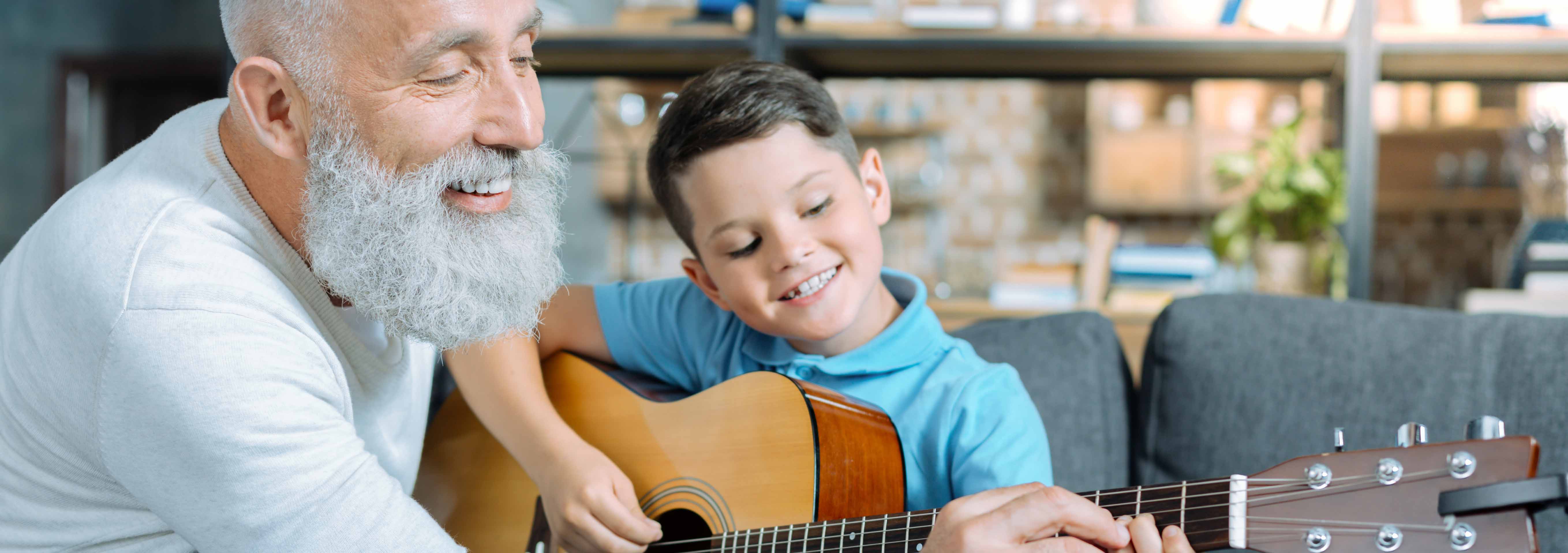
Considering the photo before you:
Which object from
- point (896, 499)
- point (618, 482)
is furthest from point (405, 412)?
point (896, 499)

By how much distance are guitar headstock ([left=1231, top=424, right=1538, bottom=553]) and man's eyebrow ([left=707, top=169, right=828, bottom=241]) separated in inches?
20.6

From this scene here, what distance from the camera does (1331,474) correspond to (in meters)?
0.67

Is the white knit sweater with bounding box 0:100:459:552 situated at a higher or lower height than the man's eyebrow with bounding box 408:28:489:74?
lower

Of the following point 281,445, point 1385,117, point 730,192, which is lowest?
point 1385,117

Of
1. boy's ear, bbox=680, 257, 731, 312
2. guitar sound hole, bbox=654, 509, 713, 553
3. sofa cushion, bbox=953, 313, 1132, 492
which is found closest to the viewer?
guitar sound hole, bbox=654, 509, 713, 553

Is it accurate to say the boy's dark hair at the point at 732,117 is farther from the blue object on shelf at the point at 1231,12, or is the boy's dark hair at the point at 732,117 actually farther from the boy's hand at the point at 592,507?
the blue object on shelf at the point at 1231,12

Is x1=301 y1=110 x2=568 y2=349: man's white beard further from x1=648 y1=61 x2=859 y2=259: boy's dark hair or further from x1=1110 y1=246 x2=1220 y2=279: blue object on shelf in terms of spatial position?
x1=1110 y1=246 x2=1220 y2=279: blue object on shelf

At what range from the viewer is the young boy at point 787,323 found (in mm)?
984

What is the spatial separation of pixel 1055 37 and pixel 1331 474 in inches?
67.8

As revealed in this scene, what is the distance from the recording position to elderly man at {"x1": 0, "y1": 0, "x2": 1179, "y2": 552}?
76cm

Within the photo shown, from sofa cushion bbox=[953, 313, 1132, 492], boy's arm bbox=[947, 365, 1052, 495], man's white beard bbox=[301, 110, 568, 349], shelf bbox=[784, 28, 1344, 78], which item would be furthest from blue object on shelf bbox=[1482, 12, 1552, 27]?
man's white beard bbox=[301, 110, 568, 349]

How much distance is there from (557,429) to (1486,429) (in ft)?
2.72

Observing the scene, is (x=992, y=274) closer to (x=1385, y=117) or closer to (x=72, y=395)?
(x=72, y=395)

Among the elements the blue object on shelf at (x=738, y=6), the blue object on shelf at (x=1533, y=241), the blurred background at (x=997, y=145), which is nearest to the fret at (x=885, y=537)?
the blue object on shelf at (x=738, y=6)
